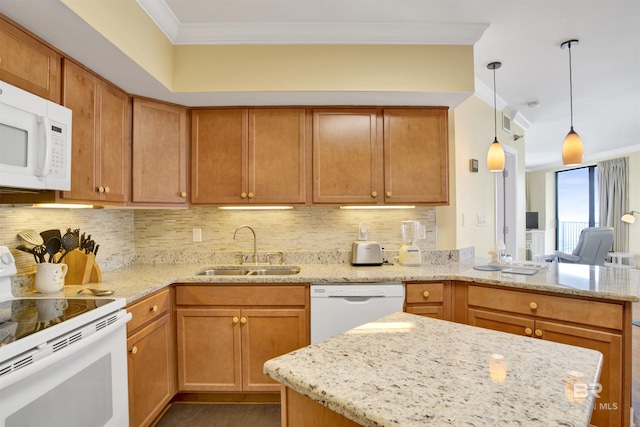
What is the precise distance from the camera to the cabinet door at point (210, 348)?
89.5 inches

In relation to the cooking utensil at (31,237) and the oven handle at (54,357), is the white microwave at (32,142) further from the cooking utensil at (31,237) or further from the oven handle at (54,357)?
the oven handle at (54,357)

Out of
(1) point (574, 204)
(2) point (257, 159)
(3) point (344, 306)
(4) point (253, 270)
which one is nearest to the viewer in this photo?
(3) point (344, 306)

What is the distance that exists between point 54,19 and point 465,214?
3078mm

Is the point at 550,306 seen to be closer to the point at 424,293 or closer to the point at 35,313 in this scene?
the point at 424,293

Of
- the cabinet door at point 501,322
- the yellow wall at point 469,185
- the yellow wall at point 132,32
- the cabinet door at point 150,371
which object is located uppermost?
the yellow wall at point 132,32

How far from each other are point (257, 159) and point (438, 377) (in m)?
2.10

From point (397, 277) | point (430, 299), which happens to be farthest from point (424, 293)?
point (397, 277)

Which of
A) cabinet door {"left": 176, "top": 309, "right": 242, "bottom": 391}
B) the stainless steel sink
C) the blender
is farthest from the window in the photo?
cabinet door {"left": 176, "top": 309, "right": 242, "bottom": 391}

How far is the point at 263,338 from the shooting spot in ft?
7.45

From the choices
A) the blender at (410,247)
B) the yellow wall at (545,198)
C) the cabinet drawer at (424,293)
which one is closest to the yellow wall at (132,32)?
the blender at (410,247)

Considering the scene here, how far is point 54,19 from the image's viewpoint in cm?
149

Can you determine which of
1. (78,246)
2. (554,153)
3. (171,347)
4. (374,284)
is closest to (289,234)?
(374,284)

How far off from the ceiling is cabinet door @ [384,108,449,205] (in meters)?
0.17

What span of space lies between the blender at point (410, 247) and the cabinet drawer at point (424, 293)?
0.35 m
